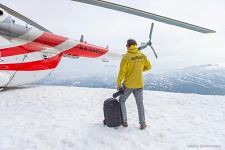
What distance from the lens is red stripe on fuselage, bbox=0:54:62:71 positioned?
10.5 meters

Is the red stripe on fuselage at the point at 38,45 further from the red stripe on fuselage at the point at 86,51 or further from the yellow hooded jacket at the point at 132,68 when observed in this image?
the yellow hooded jacket at the point at 132,68

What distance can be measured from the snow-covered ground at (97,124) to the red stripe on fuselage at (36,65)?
0.97 metres

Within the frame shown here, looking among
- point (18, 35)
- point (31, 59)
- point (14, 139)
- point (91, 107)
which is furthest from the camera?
point (31, 59)

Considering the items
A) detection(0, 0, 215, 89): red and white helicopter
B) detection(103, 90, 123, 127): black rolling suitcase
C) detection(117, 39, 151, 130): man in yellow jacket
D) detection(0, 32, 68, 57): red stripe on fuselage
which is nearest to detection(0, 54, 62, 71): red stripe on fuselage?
detection(0, 0, 215, 89): red and white helicopter

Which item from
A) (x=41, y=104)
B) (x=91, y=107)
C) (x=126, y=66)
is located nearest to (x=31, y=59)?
(x=41, y=104)

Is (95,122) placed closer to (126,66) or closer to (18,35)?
(126,66)

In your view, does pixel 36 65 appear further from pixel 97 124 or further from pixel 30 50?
pixel 97 124

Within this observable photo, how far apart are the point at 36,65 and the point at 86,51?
221cm

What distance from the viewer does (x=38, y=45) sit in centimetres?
1111

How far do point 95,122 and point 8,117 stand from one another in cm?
223

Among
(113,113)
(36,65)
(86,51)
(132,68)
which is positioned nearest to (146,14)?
(132,68)

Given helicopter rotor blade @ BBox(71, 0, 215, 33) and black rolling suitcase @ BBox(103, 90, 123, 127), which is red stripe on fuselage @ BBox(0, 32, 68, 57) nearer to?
black rolling suitcase @ BBox(103, 90, 123, 127)

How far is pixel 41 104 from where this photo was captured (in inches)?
345

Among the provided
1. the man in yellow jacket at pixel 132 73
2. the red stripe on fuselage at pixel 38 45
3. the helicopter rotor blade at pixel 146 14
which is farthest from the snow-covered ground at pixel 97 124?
the helicopter rotor blade at pixel 146 14
